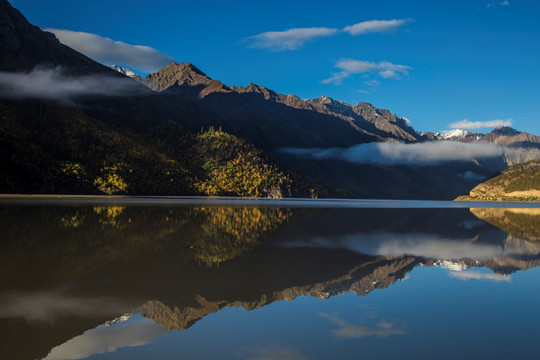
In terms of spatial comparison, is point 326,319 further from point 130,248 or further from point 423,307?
point 130,248

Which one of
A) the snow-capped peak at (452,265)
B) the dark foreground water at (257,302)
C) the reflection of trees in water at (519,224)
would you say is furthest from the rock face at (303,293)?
the reflection of trees in water at (519,224)

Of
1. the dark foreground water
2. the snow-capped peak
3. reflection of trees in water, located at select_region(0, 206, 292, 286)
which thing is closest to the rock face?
the dark foreground water

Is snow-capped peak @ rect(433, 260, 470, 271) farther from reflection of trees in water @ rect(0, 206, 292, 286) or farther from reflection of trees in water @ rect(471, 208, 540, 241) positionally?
reflection of trees in water @ rect(471, 208, 540, 241)

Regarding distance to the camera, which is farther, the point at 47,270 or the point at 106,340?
the point at 47,270

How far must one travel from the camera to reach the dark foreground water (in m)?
13.2

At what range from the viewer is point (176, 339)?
13797 millimetres

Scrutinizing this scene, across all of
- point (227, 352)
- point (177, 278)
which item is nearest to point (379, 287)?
point (177, 278)

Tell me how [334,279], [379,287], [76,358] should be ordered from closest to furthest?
[76,358] < [379,287] < [334,279]

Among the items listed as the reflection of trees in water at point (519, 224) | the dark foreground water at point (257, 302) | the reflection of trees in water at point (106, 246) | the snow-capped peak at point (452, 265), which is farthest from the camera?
the reflection of trees in water at point (519, 224)

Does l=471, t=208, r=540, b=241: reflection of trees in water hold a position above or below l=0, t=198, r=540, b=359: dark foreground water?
below

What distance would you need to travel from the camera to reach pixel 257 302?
61.2ft

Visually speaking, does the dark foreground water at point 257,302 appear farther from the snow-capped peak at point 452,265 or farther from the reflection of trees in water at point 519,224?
the reflection of trees in water at point 519,224

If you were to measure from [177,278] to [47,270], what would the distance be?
6853 mm

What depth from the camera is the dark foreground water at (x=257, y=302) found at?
43.2 ft
